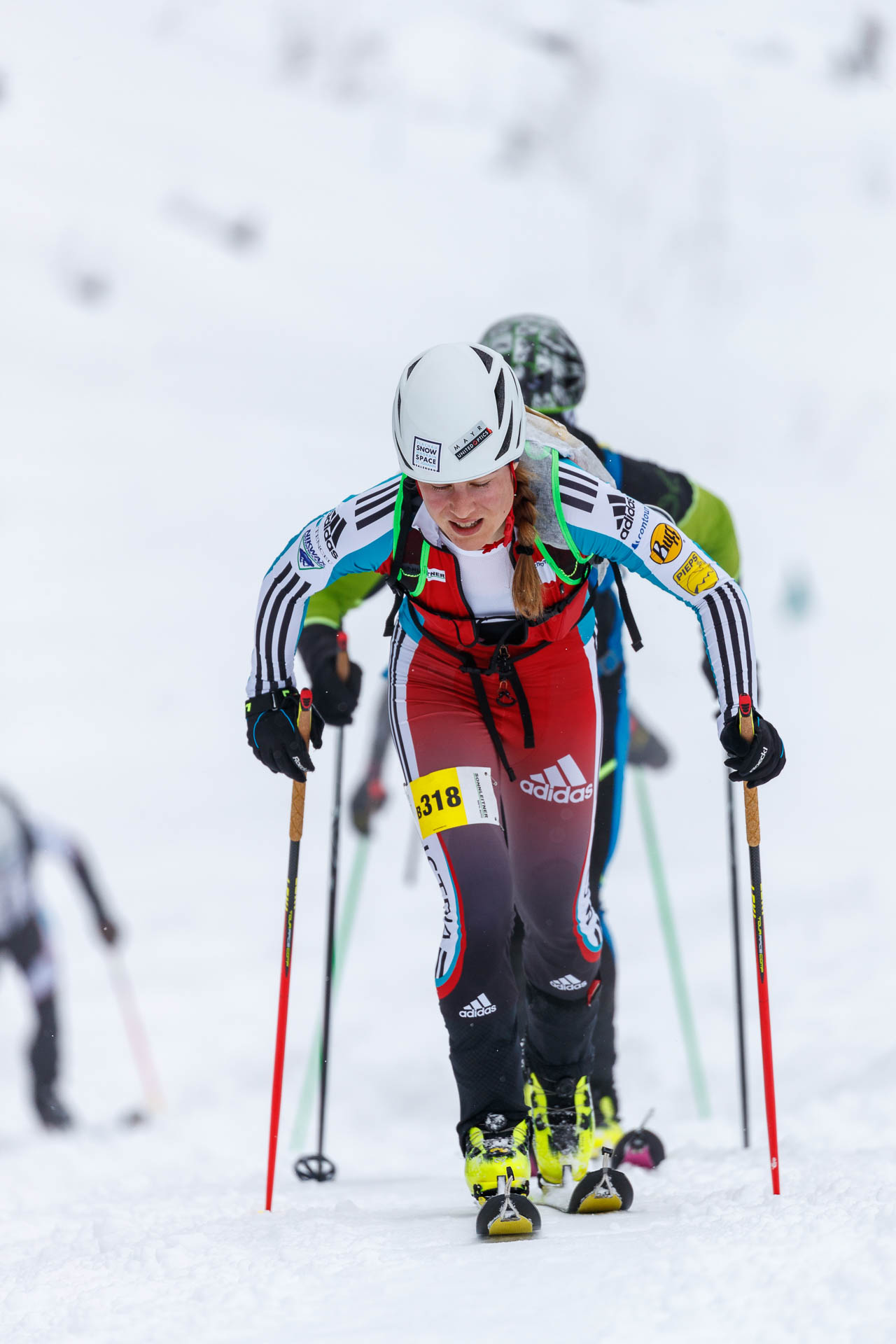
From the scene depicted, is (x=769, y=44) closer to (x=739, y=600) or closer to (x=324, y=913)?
(x=324, y=913)

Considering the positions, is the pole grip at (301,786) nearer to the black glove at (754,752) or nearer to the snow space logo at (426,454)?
the snow space logo at (426,454)

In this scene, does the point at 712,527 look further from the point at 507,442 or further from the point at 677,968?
the point at 677,968

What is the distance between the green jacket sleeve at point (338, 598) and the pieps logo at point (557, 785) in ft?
3.55

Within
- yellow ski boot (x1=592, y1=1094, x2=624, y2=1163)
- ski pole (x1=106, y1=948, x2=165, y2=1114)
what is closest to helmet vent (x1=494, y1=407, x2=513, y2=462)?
yellow ski boot (x1=592, y1=1094, x2=624, y2=1163)

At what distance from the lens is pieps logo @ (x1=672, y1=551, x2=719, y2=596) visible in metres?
3.63

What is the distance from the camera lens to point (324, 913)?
1423cm

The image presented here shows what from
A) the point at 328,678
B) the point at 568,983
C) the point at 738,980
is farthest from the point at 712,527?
the point at 738,980

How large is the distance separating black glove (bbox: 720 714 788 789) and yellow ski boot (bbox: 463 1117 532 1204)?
1.03m

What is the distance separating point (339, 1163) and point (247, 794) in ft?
50.2

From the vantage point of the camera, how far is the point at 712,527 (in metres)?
4.75

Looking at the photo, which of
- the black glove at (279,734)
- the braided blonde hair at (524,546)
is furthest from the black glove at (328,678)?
the braided blonde hair at (524,546)

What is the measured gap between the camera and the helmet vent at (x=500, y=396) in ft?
11.4

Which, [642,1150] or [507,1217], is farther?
[642,1150]

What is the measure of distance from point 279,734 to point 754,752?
4.05ft
